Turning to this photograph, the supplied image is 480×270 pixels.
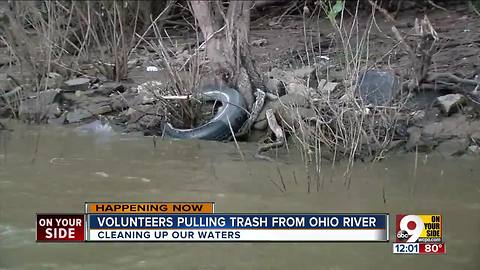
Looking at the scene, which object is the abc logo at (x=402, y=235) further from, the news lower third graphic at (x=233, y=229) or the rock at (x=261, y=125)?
the rock at (x=261, y=125)

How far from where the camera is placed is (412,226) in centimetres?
308

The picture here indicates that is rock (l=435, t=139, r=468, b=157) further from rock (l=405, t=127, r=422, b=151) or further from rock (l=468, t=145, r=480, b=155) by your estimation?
rock (l=405, t=127, r=422, b=151)

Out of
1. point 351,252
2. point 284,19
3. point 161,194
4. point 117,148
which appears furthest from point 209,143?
point 284,19

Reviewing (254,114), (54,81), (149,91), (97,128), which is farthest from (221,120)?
(54,81)

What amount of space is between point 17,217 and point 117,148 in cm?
166

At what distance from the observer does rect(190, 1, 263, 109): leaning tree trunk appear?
5758 millimetres

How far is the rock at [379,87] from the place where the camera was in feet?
17.2

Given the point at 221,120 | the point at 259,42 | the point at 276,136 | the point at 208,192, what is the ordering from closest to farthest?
the point at 208,192 → the point at 276,136 → the point at 221,120 → the point at 259,42

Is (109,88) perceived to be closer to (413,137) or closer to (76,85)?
(76,85)

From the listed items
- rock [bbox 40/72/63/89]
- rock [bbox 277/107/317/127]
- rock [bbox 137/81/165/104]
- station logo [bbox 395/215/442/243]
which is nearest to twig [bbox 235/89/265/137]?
rock [bbox 277/107/317/127]

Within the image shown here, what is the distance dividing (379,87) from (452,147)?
33.8 inches

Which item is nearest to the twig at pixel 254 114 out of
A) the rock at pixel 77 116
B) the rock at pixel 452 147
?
the rock at pixel 77 116

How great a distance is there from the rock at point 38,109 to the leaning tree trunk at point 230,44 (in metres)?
1.42

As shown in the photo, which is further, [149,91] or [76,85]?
[76,85]
